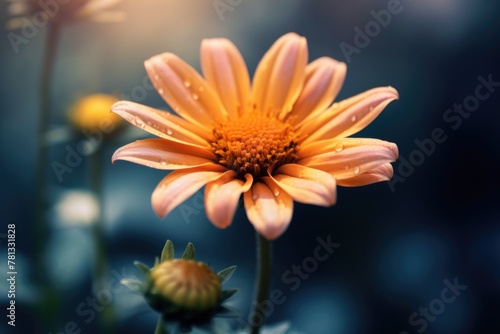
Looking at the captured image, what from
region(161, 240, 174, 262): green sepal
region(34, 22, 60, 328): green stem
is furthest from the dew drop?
region(34, 22, 60, 328): green stem

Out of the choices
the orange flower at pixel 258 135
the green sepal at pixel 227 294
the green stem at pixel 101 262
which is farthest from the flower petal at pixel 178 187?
the green stem at pixel 101 262

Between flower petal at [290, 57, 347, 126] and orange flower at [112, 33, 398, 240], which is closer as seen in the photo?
orange flower at [112, 33, 398, 240]

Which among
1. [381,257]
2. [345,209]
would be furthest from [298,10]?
[381,257]

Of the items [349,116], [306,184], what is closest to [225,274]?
[306,184]

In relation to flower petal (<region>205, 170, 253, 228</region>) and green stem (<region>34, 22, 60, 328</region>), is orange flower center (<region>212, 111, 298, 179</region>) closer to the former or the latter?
flower petal (<region>205, 170, 253, 228</region>)

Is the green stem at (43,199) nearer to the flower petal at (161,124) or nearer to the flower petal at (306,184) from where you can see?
the flower petal at (161,124)
